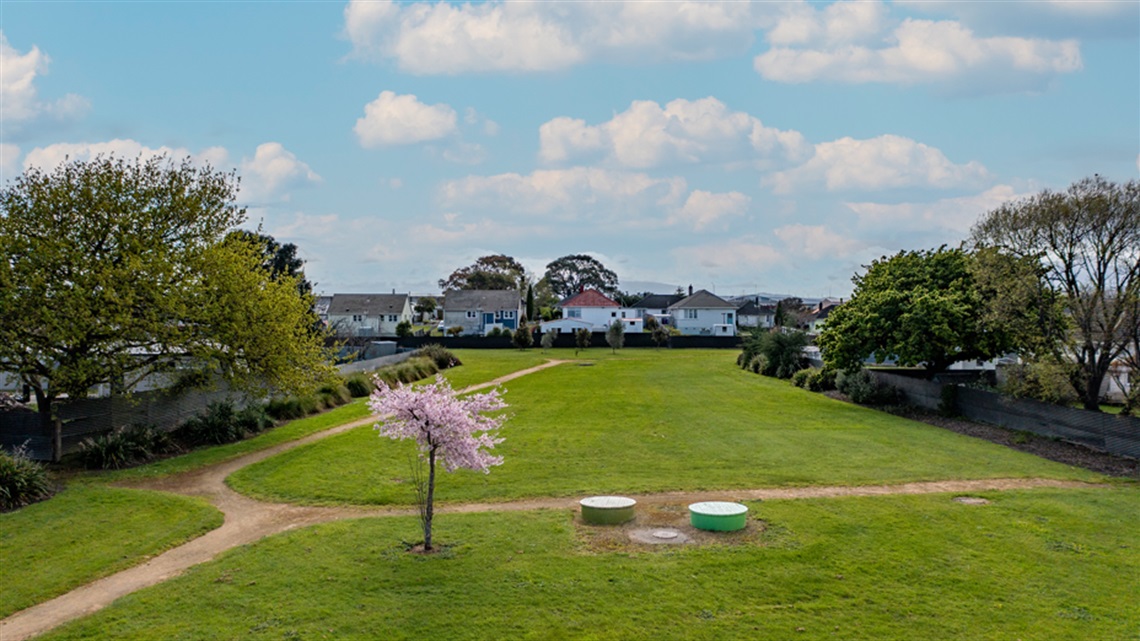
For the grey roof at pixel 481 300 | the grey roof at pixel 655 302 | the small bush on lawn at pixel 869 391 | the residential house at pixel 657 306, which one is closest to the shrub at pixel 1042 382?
the small bush on lawn at pixel 869 391

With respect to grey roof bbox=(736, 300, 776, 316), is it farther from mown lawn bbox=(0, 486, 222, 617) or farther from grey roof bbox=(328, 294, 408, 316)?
mown lawn bbox=(0, 486, 222, 617)

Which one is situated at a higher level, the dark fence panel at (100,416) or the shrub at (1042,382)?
the shrub at (1042,382)

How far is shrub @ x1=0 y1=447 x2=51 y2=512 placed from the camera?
15.4 m

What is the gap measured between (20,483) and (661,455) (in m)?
14.9

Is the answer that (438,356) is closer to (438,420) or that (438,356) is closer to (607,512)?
(607,512)

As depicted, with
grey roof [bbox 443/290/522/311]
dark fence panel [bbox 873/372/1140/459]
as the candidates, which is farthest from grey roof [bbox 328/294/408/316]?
dark fence panel [bbox 873/372/1140/459]

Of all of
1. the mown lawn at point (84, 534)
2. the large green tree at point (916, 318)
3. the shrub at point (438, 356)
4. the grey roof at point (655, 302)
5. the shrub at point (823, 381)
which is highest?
the grey roof at point (655, 302)

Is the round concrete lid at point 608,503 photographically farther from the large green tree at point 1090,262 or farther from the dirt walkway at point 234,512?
the large green tree at point 1090,262

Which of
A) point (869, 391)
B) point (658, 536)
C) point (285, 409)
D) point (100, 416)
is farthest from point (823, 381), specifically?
point (100, 416)

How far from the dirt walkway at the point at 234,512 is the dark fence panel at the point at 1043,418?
4567 mm

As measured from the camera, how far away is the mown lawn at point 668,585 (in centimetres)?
970

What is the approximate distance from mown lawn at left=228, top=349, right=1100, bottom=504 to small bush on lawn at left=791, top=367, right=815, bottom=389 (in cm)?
531

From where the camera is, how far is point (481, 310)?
9044cm

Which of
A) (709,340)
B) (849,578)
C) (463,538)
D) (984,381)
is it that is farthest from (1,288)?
(709,340)
